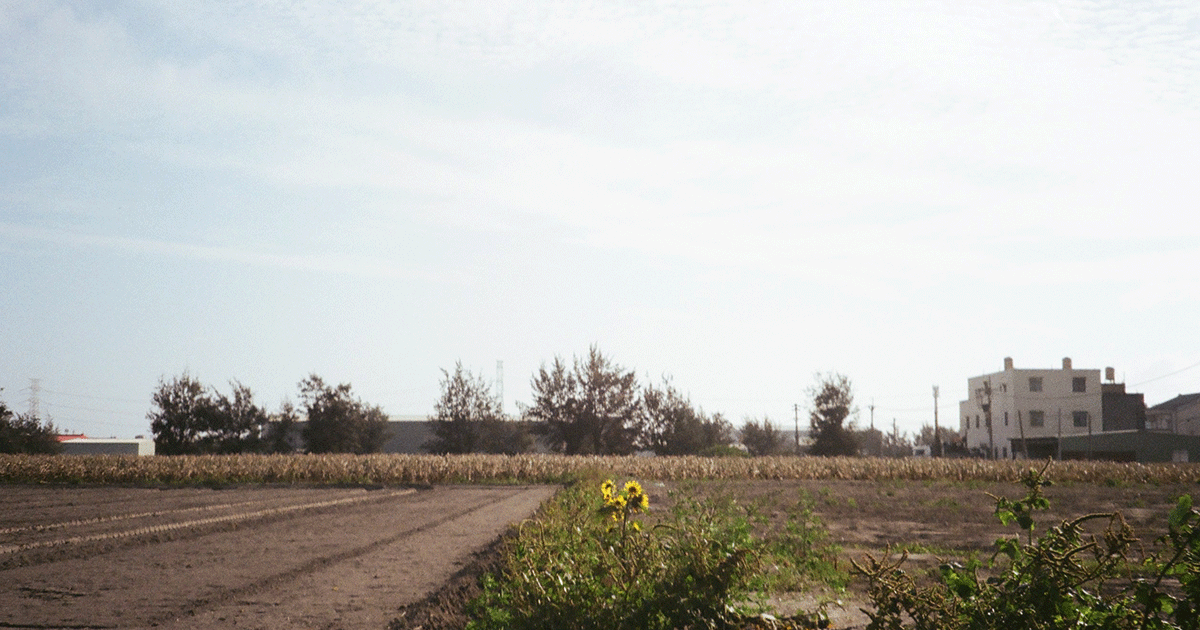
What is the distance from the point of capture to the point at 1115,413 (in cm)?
8750

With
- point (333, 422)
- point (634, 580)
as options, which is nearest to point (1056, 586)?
point (634, 580)

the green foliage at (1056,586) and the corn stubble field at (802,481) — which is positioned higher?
the green foliage at (1056,586)

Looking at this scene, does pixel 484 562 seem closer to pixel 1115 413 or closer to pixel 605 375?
pixel 605 375

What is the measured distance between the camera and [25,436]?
185ft

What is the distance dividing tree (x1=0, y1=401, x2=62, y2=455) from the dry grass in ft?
52.0

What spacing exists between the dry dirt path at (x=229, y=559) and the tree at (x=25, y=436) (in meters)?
33.3

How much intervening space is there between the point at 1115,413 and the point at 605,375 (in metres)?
52.5

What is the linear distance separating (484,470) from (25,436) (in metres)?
33.3

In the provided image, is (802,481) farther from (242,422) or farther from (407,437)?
(407,437)

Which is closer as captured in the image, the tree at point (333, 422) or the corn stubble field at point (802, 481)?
the corn stubble field at point (802, 481)

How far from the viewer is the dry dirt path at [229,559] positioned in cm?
970

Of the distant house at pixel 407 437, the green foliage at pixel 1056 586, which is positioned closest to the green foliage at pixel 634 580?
the green foliage at pixel 1056 586

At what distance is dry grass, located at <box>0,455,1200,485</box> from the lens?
39.3 metres

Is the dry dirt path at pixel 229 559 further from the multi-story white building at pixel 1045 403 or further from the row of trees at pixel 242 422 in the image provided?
the multi-story white building at pixel 1045 403
